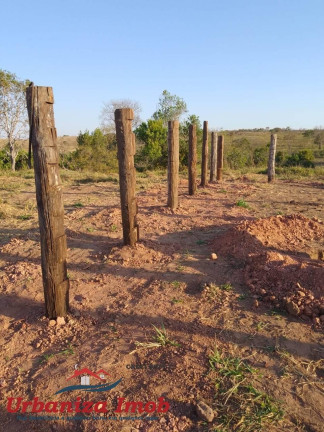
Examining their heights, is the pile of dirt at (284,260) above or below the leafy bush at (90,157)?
below

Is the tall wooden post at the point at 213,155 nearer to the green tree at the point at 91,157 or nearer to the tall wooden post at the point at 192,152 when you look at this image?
the tall wooden post at the point at 192,152

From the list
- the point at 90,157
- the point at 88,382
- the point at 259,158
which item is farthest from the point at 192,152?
the point at 259,158

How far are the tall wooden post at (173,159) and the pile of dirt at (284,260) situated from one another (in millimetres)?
2365

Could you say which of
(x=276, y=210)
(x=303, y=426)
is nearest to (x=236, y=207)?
(x=276, y=210)

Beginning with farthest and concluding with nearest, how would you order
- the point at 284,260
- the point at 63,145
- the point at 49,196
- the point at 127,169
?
the point at 63,145 → the point at 127,169 → the point at 284,260 → the point at 49,196

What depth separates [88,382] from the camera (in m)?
2.50

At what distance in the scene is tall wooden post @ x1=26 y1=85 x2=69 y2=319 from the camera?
8.93ft

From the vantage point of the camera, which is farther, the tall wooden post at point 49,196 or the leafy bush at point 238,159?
the leafy bush at point 238,159

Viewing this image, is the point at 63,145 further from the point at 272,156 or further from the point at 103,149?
the point at 272,156

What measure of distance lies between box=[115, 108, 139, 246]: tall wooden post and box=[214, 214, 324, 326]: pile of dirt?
1482 mm

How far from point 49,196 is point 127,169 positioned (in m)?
1.99

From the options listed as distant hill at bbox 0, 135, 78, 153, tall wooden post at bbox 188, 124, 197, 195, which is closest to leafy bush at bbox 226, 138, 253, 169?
tall wooden post at bbox 188, 124, 197, 195

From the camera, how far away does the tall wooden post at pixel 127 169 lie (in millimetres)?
4625

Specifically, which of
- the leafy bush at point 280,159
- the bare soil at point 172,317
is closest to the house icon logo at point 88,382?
the bare soil at point 172,317
